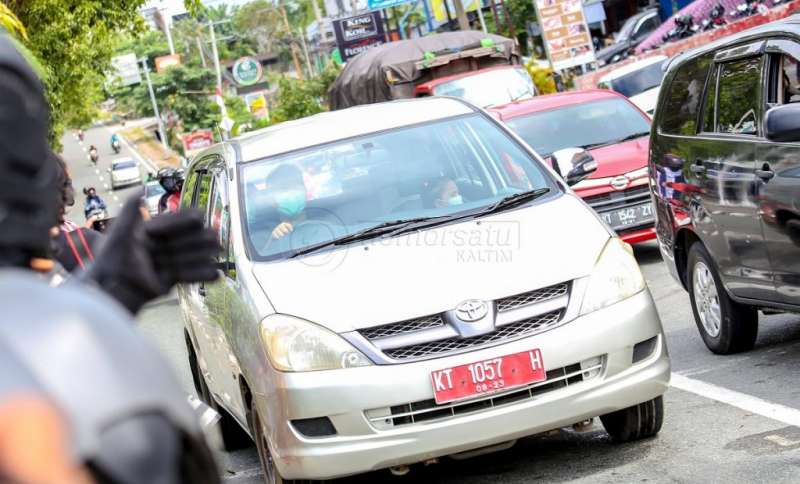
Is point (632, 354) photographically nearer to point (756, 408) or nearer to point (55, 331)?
point (756, 408)

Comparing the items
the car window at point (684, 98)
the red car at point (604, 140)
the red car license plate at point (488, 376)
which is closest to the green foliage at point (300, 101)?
the red car at point (604, 140)

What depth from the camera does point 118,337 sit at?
1346 mm

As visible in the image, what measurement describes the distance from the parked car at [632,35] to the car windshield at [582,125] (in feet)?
98.7

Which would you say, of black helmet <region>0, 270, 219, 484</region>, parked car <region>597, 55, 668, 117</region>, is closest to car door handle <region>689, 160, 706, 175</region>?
black helmet <region>0, 270, 219, 484</region>

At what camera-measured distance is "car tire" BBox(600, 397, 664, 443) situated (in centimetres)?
637

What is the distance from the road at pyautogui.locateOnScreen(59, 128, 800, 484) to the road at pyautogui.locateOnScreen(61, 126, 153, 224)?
5564 centimetres

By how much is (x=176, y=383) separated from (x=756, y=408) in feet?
18.4

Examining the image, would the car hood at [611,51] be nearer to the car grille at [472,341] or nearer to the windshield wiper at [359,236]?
the windshield wiper at [359,236]

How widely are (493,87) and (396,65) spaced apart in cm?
362

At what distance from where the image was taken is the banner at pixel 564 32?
29391 mm

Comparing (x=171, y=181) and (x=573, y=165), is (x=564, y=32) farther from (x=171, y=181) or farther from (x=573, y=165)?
(x=573, y=165)

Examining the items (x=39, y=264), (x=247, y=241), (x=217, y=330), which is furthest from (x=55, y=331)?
(x=217, y=330)

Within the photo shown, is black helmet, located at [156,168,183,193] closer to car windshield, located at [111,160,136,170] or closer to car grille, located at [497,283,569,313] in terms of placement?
car grille, located at [497,283,569,313]

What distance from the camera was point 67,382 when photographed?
1251mm
